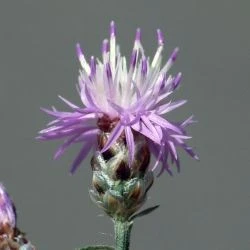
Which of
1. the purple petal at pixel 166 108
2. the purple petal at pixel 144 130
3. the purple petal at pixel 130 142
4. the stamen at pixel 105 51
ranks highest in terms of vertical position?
the stamen at pixel 105 51

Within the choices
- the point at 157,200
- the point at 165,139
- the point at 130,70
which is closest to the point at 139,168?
the point at 165,139

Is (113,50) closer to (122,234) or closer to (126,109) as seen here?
(126,109)

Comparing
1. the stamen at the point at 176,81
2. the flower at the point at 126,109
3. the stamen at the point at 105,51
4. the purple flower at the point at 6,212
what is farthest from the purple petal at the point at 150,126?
the purple flower at the point at 6,212

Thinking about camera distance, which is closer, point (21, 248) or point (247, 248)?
point (21, 248)

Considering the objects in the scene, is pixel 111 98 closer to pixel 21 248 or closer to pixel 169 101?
pixel 169 101

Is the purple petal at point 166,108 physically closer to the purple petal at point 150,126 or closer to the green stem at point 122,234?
the purple petal at point 150,126

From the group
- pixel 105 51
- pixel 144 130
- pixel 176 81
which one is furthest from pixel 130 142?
pixel 105 51

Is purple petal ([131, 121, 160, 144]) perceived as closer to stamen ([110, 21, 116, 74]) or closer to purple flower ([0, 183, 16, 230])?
stamen ([110, 21, 116, 74])
